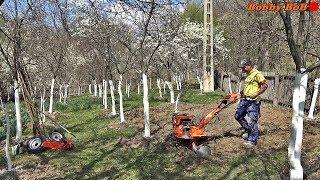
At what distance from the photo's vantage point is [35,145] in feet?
38.9

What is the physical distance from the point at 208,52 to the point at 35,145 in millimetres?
27530

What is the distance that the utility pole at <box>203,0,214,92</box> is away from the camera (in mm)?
35938

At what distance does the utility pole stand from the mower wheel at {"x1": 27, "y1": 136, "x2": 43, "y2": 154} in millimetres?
25210

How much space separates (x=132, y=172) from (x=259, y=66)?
1361 centimetres

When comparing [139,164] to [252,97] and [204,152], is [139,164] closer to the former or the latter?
[204,152]

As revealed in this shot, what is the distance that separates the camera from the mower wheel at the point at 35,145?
1172 cm

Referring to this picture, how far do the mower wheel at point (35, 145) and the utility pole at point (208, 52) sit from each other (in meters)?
25.2

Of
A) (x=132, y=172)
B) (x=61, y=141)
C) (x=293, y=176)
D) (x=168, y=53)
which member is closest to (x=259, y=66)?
(x=168, y=53)

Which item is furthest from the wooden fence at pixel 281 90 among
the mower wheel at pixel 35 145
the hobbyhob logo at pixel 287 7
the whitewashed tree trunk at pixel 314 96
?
the hobbyhob logo at pixel 287 7

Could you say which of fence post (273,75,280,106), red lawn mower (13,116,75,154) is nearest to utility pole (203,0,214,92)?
fence post (273,75,280,106)

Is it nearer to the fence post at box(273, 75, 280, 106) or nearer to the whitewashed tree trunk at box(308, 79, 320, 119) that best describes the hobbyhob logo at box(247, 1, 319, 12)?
the whitewashed tree trunk at box(308, 79, 320, 119)

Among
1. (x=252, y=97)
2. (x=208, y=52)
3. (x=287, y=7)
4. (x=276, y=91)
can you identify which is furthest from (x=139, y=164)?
(x=208, y=52)

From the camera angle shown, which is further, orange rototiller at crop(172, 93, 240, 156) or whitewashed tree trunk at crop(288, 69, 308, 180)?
orange rototiller at crop(172, 93, 240, 156)

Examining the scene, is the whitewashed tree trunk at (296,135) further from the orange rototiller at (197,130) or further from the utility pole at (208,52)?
the utility pole at (208,52)
